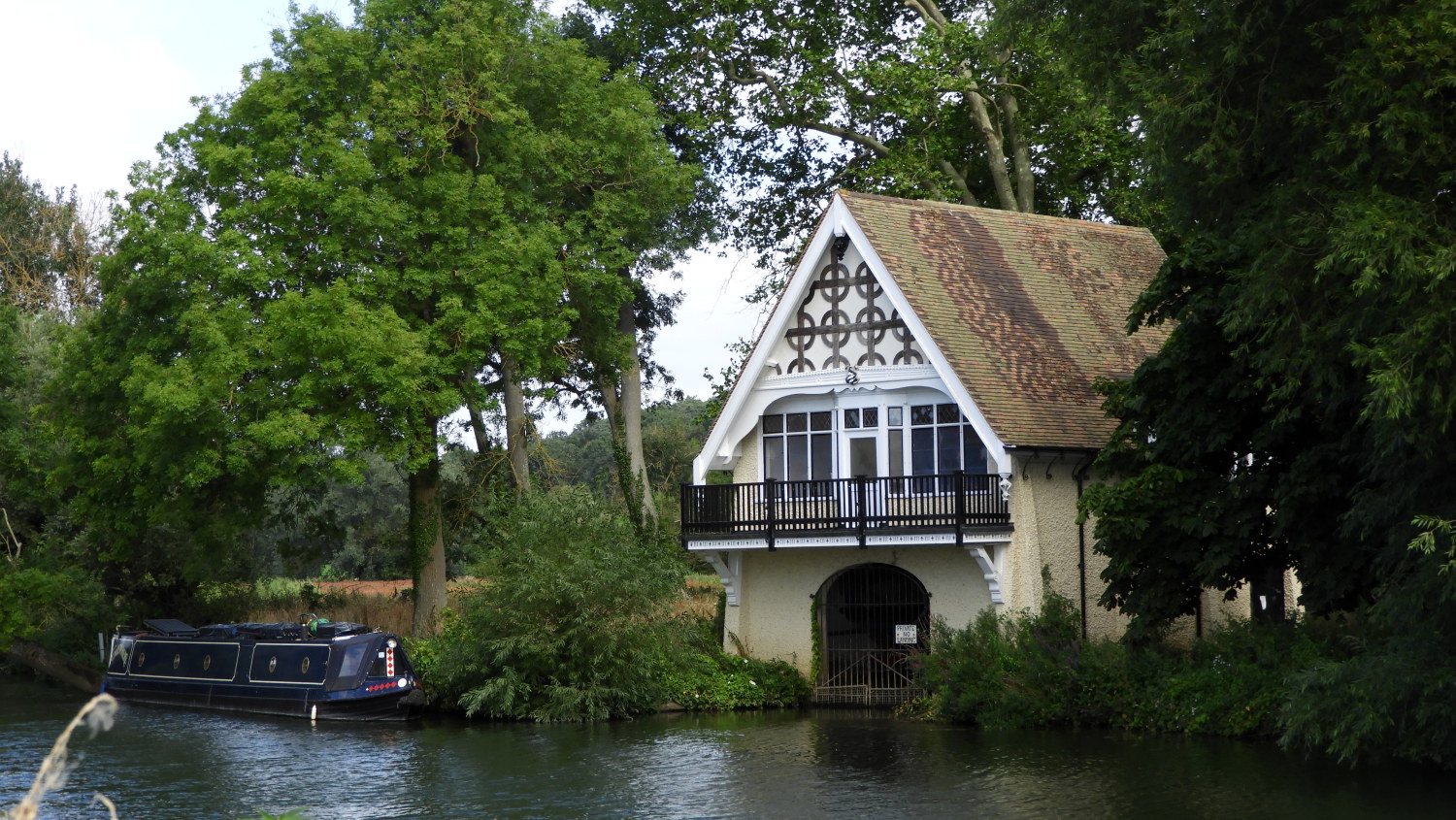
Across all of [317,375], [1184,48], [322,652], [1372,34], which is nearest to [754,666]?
[322,652]

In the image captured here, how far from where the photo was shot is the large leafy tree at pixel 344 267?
34375 millimetres

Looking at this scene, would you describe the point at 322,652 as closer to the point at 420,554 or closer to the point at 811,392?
the point at 420,554

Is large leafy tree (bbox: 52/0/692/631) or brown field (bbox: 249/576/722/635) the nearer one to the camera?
large leafy tree (bbox: 52/0/692/631)

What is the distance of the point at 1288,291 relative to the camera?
19188 millimetres

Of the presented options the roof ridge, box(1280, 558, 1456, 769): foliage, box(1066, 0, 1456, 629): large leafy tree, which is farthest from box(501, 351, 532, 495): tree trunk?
box(1280, 558, 1456, 769): foliage

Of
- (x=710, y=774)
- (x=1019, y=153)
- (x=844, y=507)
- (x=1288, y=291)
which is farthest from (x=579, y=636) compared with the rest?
(x=1019, y=153)

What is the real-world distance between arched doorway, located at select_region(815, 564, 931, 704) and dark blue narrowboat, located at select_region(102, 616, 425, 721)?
8.70m

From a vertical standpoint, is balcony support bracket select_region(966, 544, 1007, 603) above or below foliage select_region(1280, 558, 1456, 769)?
above

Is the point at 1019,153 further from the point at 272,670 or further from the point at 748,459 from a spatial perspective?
the point at 272,670

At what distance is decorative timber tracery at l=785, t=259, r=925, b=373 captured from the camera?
3169 cm

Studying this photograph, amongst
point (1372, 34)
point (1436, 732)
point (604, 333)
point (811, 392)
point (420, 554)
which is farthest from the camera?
point (604, 333)

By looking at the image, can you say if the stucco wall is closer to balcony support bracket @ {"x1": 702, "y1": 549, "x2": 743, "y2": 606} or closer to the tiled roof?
balcony support bracket @ {"x1": 702, "y1": 549, "x2": 743, "y2": 606}

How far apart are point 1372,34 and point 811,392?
16341 millimetres

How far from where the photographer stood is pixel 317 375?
113ft
